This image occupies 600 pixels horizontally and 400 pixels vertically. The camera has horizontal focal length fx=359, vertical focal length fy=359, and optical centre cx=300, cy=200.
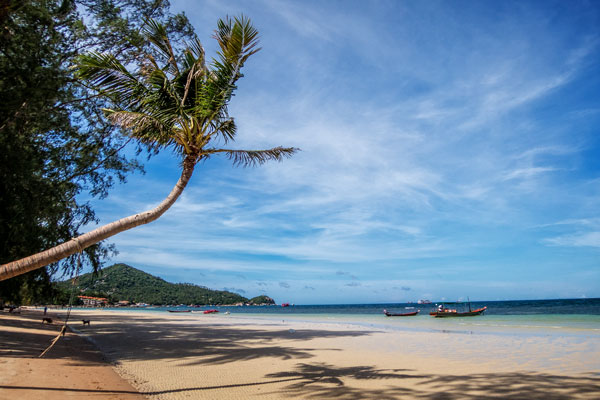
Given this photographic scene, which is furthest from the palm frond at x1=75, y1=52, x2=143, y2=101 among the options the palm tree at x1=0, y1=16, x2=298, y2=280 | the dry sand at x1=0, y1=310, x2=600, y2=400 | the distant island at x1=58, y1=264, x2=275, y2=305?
the distant island at x1=58, y1=264, x2=275, y2=305

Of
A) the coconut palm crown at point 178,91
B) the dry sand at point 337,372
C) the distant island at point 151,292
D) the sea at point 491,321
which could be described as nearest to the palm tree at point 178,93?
the coconut palm crown at point 178,91

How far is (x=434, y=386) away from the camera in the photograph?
6793 mm

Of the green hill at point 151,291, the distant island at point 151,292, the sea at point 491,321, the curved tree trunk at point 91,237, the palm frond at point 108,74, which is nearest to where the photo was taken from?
the curved tree trunk at point 91,237

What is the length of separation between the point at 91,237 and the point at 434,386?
253 inches

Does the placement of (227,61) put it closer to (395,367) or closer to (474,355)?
(395,367)

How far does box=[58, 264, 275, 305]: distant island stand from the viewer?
114188 millimetres

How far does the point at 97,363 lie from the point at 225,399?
4618 millimetres

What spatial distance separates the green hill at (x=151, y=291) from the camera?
117 meters

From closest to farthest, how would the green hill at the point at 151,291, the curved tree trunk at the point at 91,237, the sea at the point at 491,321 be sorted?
the curved tree trunk at the point at 91,237 → the sea at the point at 491,321 → the green hill at the point at 151,291

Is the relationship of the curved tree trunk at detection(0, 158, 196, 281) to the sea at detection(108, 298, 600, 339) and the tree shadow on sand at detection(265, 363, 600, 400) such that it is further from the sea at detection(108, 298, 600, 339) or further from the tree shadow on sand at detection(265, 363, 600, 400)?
the sea at detection(108, 298, 600, 339)

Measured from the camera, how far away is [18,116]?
6.52m

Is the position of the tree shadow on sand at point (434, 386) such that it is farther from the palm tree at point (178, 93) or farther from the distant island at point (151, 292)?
the distant island at point (151, 292)

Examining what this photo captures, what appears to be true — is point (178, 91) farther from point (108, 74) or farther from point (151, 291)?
point (151, 291)

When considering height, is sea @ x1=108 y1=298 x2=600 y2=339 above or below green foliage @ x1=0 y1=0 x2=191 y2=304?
below
